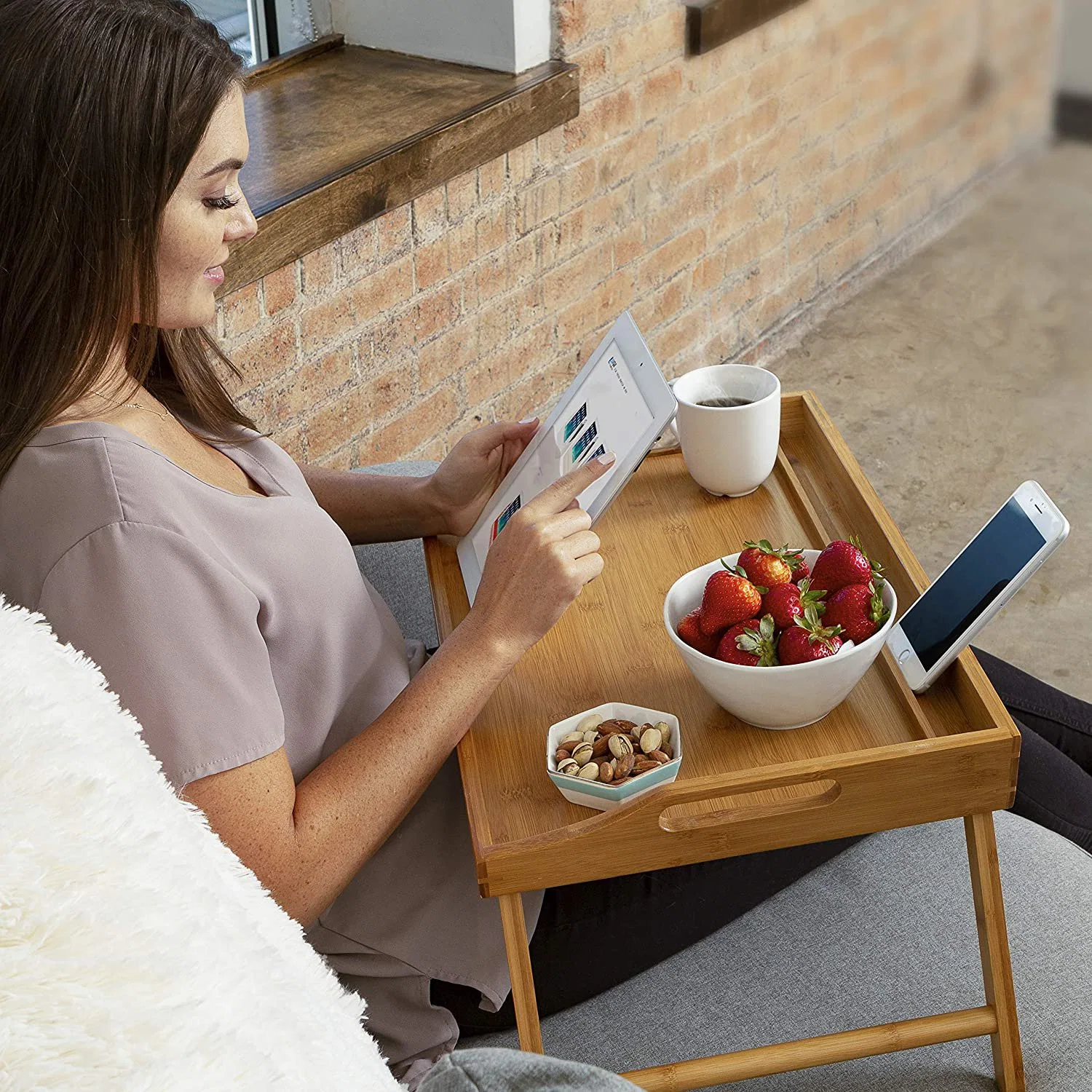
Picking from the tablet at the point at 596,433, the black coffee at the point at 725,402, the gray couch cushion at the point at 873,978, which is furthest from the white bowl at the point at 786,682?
the black coffee at the point at 725,402

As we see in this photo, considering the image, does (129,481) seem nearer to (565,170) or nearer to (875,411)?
(565,170)

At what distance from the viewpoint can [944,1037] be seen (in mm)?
1099

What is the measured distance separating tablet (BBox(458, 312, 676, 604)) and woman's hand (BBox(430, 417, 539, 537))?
15 millimetres

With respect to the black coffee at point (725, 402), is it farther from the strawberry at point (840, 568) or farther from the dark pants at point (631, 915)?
the dark pants at point (631, 915)

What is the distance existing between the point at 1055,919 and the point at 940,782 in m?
0.28

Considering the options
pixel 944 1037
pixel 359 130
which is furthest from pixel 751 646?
pixel 359 130

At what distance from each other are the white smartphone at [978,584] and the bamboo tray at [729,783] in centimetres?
3

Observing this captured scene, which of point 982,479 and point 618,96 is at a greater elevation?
point 618,96

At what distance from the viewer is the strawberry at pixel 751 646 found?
1043mm

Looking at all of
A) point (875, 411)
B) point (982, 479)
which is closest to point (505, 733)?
point (982, 479)

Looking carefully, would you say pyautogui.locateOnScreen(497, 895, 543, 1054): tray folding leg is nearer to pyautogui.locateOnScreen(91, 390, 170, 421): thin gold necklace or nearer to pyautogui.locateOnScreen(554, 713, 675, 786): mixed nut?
pyautogui.locateOnScreen(554, 713, 675, 786): mixed nut

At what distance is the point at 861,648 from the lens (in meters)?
1.03

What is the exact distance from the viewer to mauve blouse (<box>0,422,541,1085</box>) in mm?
942

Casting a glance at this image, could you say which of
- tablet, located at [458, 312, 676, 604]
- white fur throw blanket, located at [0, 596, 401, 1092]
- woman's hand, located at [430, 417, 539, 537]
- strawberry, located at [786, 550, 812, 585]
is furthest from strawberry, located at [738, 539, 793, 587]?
white fur throw blanket, located at [0, 596, 401, 1092]
